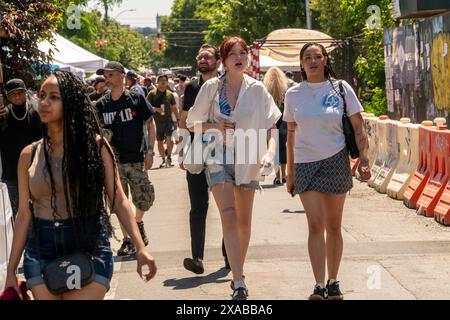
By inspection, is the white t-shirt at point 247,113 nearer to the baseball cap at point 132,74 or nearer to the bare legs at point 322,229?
the bare legs at point 322,229

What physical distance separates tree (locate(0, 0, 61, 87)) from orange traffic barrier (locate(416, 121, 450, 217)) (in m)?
4.54

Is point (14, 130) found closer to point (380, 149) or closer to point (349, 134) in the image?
point (349, 134)

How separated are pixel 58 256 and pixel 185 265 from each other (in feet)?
13.9

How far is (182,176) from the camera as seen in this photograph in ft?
67.3

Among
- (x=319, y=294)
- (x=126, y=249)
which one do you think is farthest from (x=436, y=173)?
(x=319, y=294)

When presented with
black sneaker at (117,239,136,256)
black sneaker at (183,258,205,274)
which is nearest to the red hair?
black sneaker at (183,258,205,274)

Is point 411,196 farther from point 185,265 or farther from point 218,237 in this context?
point 185,265

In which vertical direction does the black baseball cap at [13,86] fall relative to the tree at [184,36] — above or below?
below

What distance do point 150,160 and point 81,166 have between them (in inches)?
218

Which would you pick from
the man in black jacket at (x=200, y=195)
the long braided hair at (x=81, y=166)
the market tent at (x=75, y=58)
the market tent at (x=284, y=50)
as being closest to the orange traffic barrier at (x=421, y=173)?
the man in black jacket at (x=200, y=195)

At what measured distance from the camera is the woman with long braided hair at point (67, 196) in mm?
5145

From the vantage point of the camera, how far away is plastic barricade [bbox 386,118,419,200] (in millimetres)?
14219

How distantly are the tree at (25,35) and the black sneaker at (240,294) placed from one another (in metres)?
4.43
